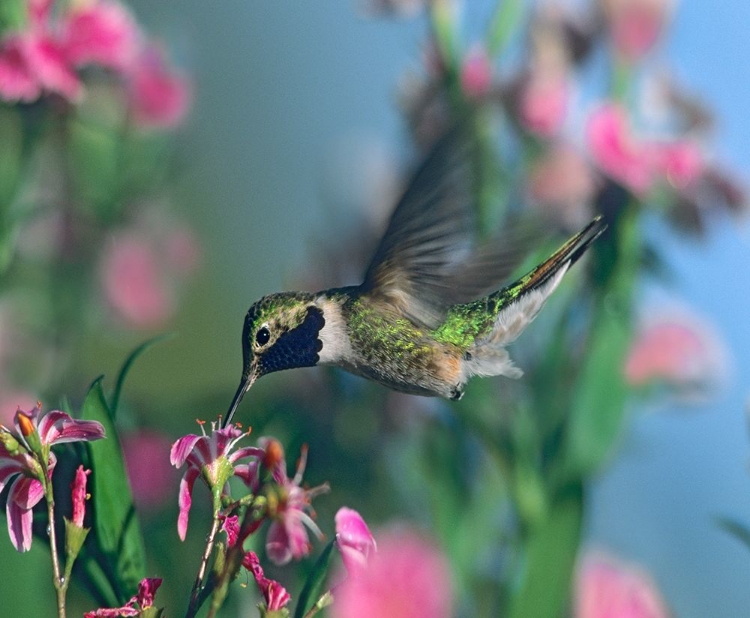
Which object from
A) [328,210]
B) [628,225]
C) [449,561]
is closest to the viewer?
[628,225]

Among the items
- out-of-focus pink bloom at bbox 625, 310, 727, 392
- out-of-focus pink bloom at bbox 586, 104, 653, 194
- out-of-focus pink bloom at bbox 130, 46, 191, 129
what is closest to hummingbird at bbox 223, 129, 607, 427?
out-of-focus pink bloom at bbox 586, 104, 653, 194

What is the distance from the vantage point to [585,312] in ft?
3.06

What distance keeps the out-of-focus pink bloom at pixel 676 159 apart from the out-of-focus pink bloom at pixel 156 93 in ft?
2.01

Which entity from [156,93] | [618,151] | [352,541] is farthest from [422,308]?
[156,93]

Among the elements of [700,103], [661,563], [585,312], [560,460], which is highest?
[700,103]

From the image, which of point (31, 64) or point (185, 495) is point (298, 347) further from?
point (31, 64)

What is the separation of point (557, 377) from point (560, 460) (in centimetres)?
9

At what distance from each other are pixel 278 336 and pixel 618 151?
1.53 ft

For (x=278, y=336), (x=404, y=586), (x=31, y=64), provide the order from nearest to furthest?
1. (x=278, y=336)
2. (x=31, y=64)
3. (x=404, y=586)

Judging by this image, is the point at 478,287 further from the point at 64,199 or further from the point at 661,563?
the point at 64,199

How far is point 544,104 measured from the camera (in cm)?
94

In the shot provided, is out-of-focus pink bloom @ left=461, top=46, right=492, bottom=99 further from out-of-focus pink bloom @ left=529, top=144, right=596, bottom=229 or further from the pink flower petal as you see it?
the pink flower petal

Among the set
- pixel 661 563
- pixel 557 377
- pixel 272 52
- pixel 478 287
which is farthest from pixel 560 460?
pixel 272 52

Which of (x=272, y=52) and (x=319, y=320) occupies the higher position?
(x=272, y=52)
